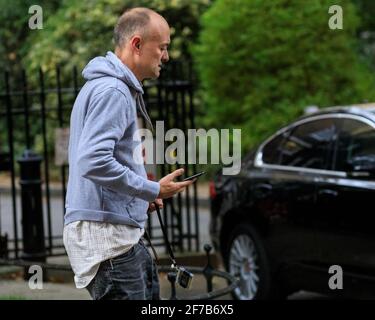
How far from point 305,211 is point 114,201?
369 cm

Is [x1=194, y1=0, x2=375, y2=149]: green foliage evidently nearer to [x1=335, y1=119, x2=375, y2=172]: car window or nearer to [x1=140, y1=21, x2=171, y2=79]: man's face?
[x1=335, y1=119, x2=375, y2=172]: car window

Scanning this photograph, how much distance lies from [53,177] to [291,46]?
213 inches

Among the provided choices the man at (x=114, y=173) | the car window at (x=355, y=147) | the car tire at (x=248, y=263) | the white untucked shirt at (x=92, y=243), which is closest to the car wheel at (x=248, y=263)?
the car tire at (x=248, y=263)

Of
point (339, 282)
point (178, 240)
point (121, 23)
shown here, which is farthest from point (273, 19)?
point (121, 23)

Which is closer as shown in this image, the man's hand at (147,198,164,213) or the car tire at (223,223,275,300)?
the man's hand at (147,198,164,213)

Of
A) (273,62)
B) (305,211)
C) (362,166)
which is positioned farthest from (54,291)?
(273,62)

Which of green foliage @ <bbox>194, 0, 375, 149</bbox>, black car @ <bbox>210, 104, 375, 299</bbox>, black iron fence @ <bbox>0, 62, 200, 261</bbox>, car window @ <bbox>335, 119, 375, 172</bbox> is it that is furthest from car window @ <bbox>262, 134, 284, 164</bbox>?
green foliage @ <bbox>194, 0, 375, 149</bbox>

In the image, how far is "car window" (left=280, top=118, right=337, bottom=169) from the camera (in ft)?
25.2

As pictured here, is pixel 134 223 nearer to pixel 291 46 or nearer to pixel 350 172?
pixel 350 172

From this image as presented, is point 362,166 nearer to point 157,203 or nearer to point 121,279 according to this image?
point 157,203

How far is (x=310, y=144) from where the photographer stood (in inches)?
312

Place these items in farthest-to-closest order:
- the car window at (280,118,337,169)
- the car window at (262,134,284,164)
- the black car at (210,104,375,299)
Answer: the car window at (262,134,284,164) < the car window at (280,118,337,169) < the black car at (210,104,375,299)

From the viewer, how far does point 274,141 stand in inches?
329

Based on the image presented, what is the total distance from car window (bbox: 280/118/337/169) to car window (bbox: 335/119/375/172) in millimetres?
111
